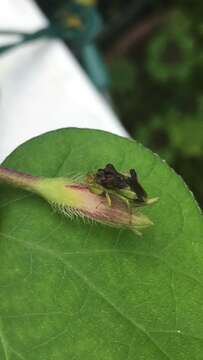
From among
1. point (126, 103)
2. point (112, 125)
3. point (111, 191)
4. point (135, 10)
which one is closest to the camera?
point (111, 191)

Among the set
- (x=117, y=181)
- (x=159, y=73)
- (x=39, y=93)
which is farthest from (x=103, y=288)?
(x=159, y=73)

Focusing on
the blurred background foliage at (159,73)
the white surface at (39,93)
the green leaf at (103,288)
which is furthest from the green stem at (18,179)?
the blurred background foliage at (159,73)

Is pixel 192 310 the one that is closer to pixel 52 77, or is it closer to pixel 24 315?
pixel 24 315

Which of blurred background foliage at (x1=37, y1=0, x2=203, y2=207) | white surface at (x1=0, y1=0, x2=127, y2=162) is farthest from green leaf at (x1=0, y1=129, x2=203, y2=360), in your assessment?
blurred background foliage at (x1=37, y1=0, x2=203, y2=207)

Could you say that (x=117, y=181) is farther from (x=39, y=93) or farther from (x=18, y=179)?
(x=39, y=93)

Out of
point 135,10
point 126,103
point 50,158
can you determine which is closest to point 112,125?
point 50,158

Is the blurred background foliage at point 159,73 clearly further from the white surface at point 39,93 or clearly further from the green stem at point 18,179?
the green stem at point 18,179
